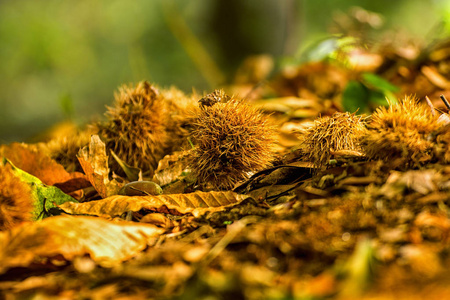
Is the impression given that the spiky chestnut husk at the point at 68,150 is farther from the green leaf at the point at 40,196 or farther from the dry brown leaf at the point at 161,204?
the dry brown leaf at the point at 161,204

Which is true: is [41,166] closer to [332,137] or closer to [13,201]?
[13,201]

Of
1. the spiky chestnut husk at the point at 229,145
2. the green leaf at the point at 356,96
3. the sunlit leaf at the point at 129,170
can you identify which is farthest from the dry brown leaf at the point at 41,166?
the green leaf at the point at 356,96

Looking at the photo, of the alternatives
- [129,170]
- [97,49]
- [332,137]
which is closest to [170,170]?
[129,170]

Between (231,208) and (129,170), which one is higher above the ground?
(129,170)

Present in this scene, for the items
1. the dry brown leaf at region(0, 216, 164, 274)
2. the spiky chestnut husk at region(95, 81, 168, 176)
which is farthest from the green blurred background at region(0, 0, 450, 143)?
the dry brown leaf at region(0, 216, 164, 274)

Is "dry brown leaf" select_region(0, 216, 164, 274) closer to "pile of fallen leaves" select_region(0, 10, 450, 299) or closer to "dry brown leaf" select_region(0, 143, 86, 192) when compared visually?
"pile of fallen leaves" select_region(0, 10, 450, 299)

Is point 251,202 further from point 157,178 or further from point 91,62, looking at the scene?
point 91,62

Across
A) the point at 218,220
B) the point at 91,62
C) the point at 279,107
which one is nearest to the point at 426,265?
the point at 218,220
